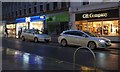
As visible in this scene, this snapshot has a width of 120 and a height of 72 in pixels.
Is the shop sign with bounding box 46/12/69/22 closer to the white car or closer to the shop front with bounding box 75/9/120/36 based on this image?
the shop front with bounding box 75/9/120/36

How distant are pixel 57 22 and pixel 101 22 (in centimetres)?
1013

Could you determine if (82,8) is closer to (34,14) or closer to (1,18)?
(34,14)

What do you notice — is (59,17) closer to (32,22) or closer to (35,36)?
(32,22)

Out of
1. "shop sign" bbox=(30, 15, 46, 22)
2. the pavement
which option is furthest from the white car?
"shop sign" bbox=(30, 15, 46, 22)

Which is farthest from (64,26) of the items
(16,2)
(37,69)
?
(37,69)

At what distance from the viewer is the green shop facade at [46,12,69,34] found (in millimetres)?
40644

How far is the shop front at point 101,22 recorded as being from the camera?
105ft

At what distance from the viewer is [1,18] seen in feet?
229

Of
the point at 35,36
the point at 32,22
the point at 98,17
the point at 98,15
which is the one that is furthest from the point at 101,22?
the point at 32,22

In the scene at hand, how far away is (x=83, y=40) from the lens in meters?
22.1

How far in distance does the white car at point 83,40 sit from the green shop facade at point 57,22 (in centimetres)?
1607

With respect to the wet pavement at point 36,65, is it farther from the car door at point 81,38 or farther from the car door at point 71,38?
the car door at point 71,38

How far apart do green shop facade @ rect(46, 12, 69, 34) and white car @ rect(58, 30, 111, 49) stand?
16.1 m

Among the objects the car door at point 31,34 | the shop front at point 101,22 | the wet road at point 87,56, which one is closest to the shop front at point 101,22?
the shop front at point 101,22
